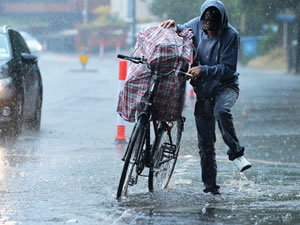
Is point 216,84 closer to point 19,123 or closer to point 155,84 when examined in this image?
point 155,84

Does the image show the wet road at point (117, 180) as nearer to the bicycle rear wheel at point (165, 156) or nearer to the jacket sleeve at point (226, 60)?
the bicycle rear wheel at point (165, 156)

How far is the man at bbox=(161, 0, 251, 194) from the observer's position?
6668 mm

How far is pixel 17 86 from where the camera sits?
11742mm

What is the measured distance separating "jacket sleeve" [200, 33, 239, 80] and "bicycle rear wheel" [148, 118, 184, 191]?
707 millimetres

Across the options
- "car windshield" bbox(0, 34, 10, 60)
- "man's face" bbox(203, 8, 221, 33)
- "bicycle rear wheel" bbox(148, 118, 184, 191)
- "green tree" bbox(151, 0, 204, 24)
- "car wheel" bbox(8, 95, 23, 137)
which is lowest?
"green tree" bbox(151, 0, 204, 24)

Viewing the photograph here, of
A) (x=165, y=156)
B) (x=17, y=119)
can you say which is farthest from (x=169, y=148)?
(x=17, y=119)

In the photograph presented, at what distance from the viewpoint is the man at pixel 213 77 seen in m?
6.67

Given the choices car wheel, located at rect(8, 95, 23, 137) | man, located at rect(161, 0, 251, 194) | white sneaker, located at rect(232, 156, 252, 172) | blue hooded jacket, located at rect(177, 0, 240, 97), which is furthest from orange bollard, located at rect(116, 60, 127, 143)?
white sneaker, located at rect(232, 156, 252, 172)

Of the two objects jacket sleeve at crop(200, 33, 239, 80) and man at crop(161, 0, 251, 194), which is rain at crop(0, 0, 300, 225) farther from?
jacket sleeve at crop(200, 33, 239, 80)

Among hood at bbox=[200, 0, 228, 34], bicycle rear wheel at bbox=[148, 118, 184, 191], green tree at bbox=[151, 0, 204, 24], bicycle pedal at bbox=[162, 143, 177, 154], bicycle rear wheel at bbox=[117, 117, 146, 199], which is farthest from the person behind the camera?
green tree at bbox=[151, 0, 204, 24]

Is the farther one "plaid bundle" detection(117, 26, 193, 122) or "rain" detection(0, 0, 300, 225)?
"plaid bundle" detection(117, 26, 193, 122)

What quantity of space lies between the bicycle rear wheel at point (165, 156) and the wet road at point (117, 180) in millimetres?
108

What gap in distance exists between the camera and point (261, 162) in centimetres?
935

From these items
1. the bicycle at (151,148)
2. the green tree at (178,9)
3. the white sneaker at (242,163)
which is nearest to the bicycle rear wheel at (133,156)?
the bicycle at (151,148)
